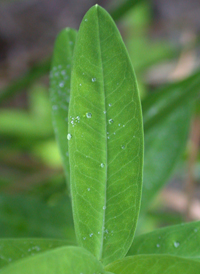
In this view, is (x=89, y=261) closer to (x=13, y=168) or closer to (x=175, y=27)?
(x=13, y=168)

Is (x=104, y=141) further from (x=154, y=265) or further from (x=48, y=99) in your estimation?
(x=48, y=99)

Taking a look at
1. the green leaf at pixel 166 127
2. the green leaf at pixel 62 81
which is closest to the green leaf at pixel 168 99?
the green leaf at pixel 166 127

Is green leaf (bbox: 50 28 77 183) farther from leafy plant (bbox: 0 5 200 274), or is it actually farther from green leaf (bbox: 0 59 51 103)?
green leaf (bbox: 0 59 51 103)

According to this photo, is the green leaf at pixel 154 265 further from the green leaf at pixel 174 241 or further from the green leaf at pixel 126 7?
the green leaf at pixel 126 7

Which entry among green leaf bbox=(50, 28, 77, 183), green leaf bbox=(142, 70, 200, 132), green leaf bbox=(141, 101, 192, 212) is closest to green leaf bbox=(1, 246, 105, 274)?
green leaf bbox=(50, 28, 77, 183)

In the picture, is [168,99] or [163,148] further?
[168,99]

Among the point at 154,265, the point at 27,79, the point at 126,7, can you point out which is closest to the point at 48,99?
the point at 27,79
